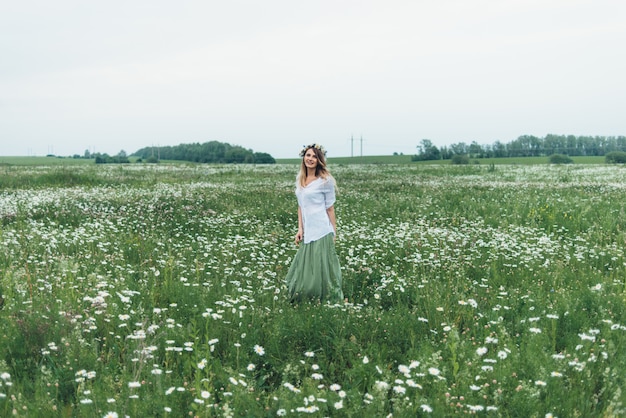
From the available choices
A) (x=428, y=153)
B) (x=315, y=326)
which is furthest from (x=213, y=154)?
(x=315, y=326)

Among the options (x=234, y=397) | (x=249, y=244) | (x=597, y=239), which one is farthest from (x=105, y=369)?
(x=597, y=239)

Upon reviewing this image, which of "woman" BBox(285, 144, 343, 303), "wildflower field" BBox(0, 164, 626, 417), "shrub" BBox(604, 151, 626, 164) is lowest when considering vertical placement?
"wildflower field" BBox(0, 164, 626, 417)

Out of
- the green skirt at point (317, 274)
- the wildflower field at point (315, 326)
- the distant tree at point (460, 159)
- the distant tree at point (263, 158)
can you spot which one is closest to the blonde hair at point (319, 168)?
the green skirt at point (317, 274)

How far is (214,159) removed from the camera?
90.3 meters

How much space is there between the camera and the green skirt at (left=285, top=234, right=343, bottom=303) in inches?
245

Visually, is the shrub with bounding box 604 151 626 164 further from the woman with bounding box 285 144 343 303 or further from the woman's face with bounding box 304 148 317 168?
the woman's face with bounding box 304 148 317 168

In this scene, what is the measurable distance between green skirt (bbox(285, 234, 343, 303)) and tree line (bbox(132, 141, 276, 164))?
253ft

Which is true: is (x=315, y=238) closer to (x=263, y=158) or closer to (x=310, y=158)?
(x=310, y=158)

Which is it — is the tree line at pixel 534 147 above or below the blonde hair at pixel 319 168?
above

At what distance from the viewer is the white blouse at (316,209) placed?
645cm

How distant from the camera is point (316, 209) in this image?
6480 mm

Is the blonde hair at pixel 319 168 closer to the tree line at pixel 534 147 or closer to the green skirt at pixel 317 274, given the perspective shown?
the green skirt at pixel 317 274

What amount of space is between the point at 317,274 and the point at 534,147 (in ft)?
341

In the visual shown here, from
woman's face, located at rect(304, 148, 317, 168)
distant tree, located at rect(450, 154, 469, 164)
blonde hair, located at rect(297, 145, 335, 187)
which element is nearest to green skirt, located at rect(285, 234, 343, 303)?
blonde hair, located at rect(297, 145, 335, 187)
